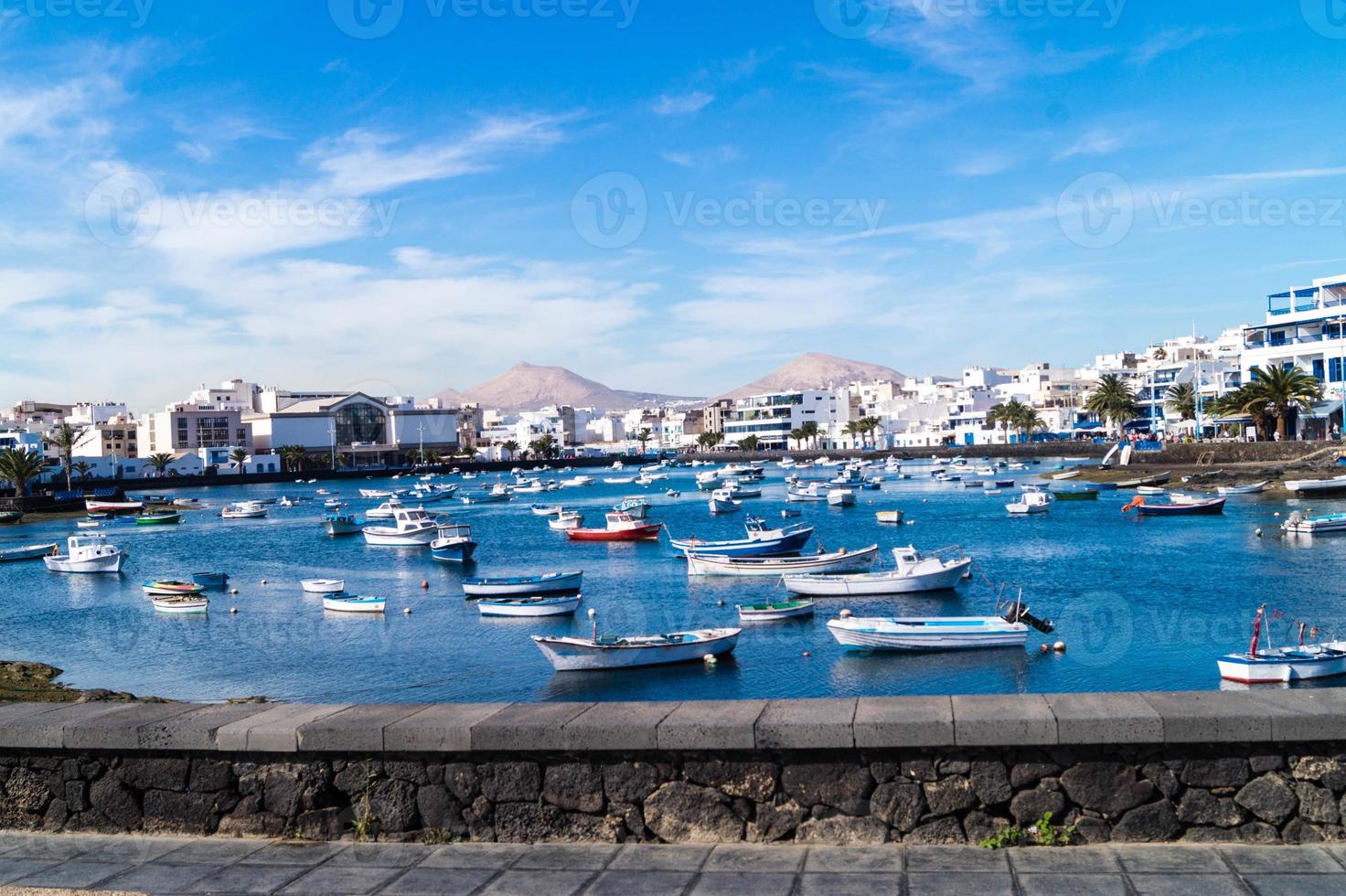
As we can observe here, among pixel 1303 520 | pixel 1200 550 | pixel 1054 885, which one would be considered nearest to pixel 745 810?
pixel 1054 885

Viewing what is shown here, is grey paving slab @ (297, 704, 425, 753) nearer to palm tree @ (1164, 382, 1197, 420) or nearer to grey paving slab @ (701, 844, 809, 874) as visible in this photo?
grey paving slab @ (701, 844, 809, 874)

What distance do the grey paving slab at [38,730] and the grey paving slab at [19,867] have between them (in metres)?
0.77

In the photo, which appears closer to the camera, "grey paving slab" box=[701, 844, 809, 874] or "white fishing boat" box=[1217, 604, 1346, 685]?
"grey paving slab" box=[701, 844, 809, 874]

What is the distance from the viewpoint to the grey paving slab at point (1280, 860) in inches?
227

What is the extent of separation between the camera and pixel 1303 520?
5372cm

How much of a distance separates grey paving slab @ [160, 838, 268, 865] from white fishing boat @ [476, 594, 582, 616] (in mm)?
31002

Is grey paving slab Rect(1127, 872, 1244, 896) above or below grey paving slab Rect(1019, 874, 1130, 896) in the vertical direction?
above

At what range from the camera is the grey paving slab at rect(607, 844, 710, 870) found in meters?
6.28

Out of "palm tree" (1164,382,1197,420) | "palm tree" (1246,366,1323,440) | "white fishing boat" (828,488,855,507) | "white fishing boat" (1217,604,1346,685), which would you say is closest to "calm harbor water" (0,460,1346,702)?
"white fishing boat" (1217,604,1346,685)

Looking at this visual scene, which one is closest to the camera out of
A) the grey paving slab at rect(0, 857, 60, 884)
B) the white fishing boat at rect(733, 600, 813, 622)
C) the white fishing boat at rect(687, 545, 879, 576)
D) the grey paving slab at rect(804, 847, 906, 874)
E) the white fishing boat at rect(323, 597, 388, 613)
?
the grey paving slab at rect(804, 847, 906, 874)

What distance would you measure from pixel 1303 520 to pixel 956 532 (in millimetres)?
18202

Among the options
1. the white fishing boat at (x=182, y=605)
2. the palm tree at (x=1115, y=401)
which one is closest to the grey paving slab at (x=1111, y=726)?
the white fishing boat at (x=182, y=605)

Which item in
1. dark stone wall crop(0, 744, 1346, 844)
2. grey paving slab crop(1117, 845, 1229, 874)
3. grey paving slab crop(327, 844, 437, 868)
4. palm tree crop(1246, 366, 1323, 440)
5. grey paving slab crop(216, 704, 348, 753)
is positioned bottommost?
grey paving slab crop(327, 844, 437, 868)

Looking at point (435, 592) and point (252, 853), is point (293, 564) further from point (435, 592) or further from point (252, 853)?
point (252, 853)
